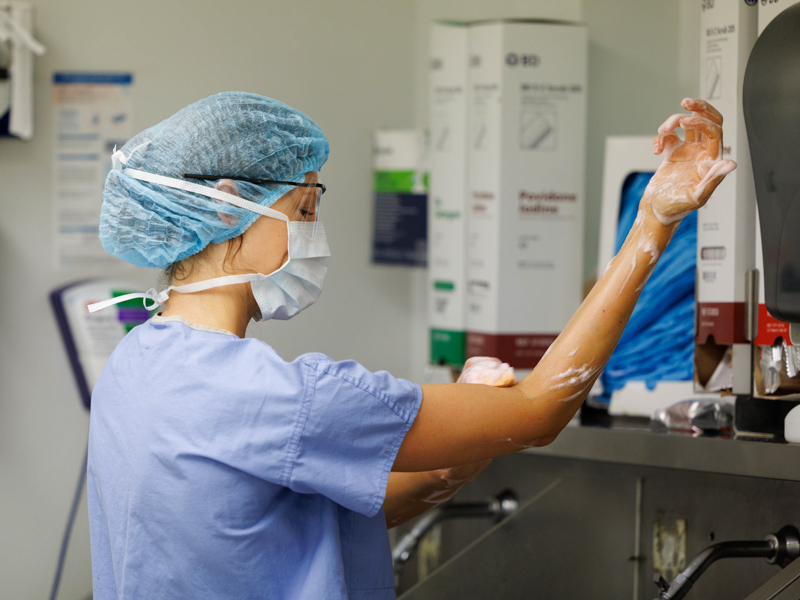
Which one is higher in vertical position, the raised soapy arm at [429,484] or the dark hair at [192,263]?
the dark hair at [192,263]

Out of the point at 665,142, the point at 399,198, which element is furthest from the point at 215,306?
the point at 399,198

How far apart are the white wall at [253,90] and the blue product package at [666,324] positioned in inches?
13.9

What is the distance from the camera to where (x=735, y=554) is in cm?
103

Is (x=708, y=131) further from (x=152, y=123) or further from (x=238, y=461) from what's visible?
(x=152, y=123)

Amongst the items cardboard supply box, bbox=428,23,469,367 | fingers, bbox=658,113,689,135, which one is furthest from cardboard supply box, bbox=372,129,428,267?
fingers, bbox=658,113,689,135

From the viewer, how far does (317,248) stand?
2.89ft

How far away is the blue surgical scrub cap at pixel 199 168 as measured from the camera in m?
0.82

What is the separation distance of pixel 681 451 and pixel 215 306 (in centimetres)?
71

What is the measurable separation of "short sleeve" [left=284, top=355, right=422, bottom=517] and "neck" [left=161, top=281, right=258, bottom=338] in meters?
0.13

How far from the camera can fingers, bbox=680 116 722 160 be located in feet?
2.72

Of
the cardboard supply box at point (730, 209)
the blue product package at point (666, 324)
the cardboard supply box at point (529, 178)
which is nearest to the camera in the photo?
the cardboard supply box at point (730, 209)

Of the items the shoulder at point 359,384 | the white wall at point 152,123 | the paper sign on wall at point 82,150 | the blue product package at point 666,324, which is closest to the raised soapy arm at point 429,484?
the shoulder at point 359,384

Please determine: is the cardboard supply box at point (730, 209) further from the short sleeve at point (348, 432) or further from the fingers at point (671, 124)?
the short sleeve at point (348, 432)

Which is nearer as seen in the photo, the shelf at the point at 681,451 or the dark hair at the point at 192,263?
the dark hair at the point at 192,263
